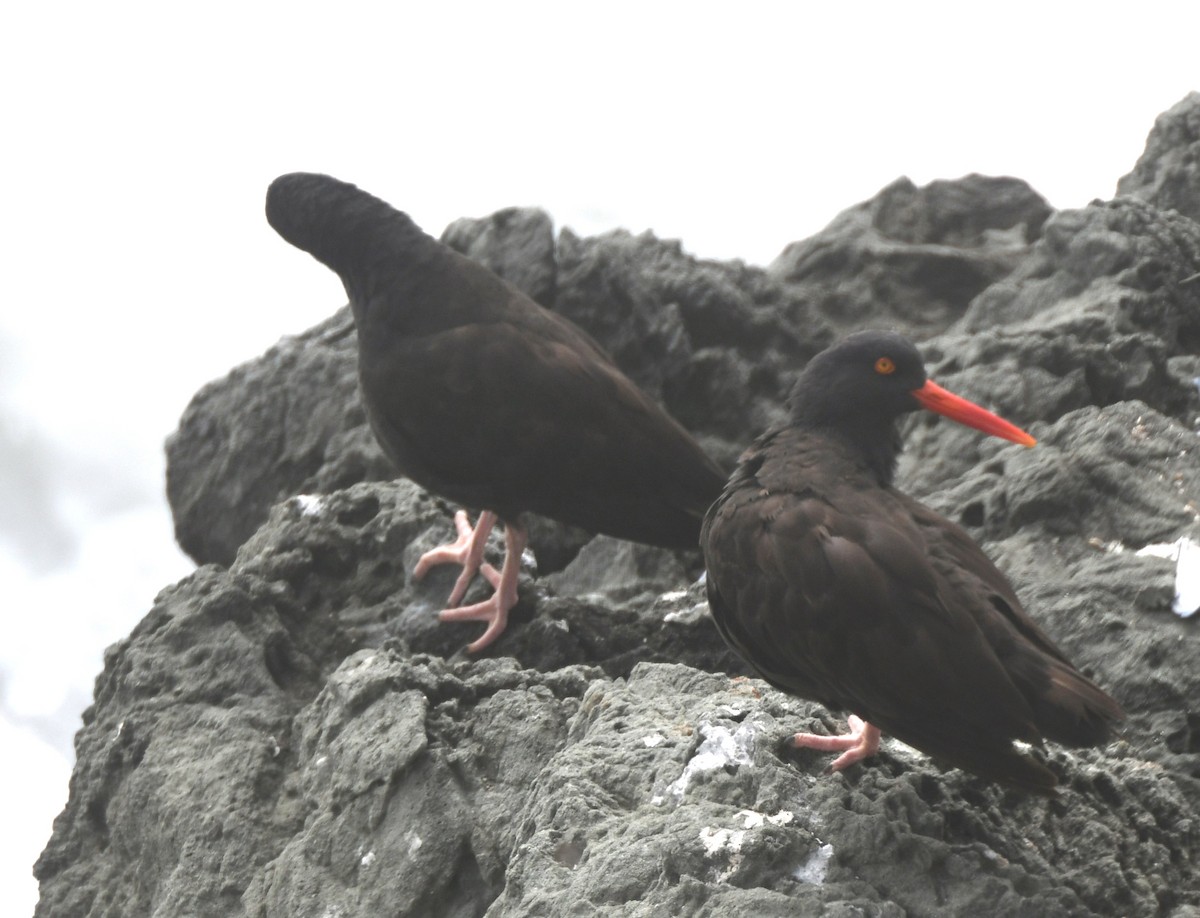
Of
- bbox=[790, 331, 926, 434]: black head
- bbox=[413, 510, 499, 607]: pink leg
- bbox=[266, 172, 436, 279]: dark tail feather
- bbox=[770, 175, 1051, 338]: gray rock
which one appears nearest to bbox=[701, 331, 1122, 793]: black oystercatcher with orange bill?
bbox=[790, 331, 926, 434]: black head

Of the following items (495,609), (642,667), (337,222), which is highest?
(337,222)

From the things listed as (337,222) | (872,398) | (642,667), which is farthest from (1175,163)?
(642,667)

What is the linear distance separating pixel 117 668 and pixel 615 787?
8.74 feet

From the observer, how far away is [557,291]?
7.27 metres

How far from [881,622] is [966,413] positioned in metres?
1.32

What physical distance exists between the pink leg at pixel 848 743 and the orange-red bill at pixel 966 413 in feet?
4.11

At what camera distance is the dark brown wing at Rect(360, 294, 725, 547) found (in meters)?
5.65

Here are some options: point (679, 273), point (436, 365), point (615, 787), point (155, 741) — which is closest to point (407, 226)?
point (436, 365)

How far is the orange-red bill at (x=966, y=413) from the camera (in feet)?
14.2

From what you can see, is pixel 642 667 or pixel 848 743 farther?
pixel 642 667

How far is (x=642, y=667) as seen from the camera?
13.5 ft

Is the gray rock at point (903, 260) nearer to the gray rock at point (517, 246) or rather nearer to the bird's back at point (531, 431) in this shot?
the gray rock at point (517, 246)

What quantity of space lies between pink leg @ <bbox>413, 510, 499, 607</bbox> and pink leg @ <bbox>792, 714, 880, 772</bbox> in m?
2.28

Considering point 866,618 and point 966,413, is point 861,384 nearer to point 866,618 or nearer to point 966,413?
point 966,413
